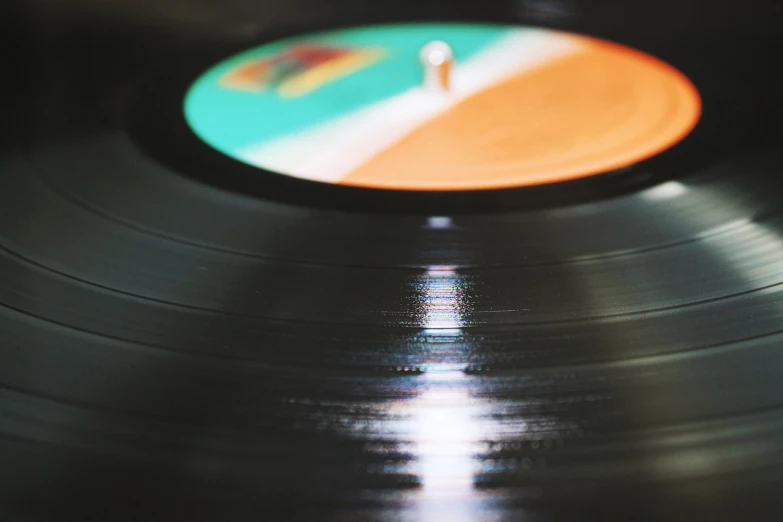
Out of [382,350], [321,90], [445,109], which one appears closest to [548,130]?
[445,109]

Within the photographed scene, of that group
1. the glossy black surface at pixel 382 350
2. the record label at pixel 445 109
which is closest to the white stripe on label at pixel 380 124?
the record label at pixel 445 109

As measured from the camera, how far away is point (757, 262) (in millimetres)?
678

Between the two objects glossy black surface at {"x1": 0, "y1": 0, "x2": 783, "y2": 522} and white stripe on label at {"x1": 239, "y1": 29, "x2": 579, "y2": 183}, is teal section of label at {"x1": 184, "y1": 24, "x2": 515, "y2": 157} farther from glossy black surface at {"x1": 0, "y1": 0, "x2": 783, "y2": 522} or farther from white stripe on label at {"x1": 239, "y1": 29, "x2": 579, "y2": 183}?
glossy black surface at {"x1": 0, "y1": 0, "x2": 783, "y2": 522}

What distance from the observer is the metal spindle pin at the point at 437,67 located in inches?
42.2

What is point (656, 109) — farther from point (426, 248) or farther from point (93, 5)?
point (93, 5)

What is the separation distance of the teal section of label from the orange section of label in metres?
0.13

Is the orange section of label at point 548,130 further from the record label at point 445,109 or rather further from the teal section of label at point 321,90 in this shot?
the teal section of label at point 321,90

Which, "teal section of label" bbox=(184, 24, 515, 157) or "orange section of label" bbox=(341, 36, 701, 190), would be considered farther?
"teal section of label" bbox=(184, 24, 515, 157)

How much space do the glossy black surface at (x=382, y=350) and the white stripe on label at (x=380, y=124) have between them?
0.11 metres

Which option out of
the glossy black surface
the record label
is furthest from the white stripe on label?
the glossy black surface

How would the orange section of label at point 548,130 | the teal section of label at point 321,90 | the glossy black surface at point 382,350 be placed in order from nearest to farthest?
the glossy black surface at point 382,350
the orange section of label at point 548,130
the teal section of label at point 321,90

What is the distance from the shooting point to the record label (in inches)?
34.2

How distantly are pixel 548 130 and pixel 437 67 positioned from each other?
0.20m

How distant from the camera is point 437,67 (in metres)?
1.08
